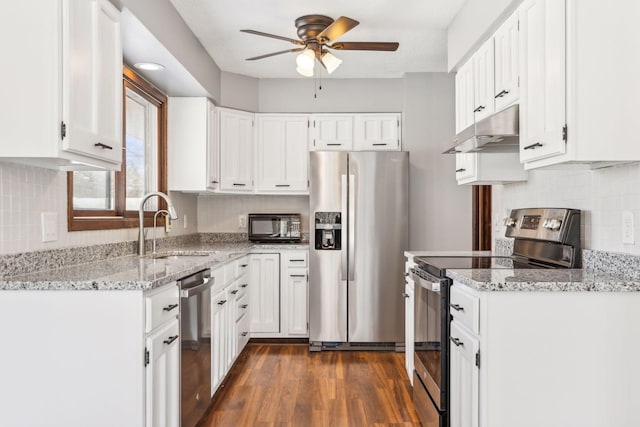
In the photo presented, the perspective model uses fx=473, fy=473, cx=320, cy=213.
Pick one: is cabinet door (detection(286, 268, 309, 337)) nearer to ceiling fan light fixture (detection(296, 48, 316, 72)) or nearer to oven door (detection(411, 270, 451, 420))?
oven door (detection(411, 270, 451, 420))

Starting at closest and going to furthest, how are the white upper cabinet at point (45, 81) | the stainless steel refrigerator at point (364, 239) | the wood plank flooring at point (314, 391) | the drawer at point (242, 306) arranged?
the white upper cabinet at point (45, 81) → the wood plank flooring at point (314, 391) → the drawer at point (242, 306) → the stainless steel refrigerator at point (364, 239)

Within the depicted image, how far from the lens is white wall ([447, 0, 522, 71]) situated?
7.98 feet

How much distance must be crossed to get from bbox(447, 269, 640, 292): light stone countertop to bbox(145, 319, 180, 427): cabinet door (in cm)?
127

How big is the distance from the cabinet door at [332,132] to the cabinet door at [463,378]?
9.11 feet

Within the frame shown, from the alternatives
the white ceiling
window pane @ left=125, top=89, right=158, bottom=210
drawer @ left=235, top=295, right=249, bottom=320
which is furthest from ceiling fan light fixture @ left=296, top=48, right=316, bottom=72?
drawer @ left=235, top=295, right=249, bottom=320

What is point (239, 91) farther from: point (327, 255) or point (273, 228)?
point (327, 255)

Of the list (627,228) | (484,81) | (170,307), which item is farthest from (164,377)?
(484,81)

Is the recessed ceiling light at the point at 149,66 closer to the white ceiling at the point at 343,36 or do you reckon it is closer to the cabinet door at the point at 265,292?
the white ceiling at the point at 343,36

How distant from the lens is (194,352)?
95.8 inches

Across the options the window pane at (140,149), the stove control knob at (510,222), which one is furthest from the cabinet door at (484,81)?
the window pane at (140,149)

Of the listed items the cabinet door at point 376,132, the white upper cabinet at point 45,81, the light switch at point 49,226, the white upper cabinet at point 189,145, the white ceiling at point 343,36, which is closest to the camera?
the white upper cabinet at point 45,81

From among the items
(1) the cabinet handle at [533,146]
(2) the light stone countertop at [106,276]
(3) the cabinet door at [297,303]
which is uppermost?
(1) the cabinet handle at [533,146]

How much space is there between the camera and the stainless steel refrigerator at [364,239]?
4145mm

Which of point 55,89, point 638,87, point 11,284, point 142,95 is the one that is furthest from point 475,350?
point 142,95
